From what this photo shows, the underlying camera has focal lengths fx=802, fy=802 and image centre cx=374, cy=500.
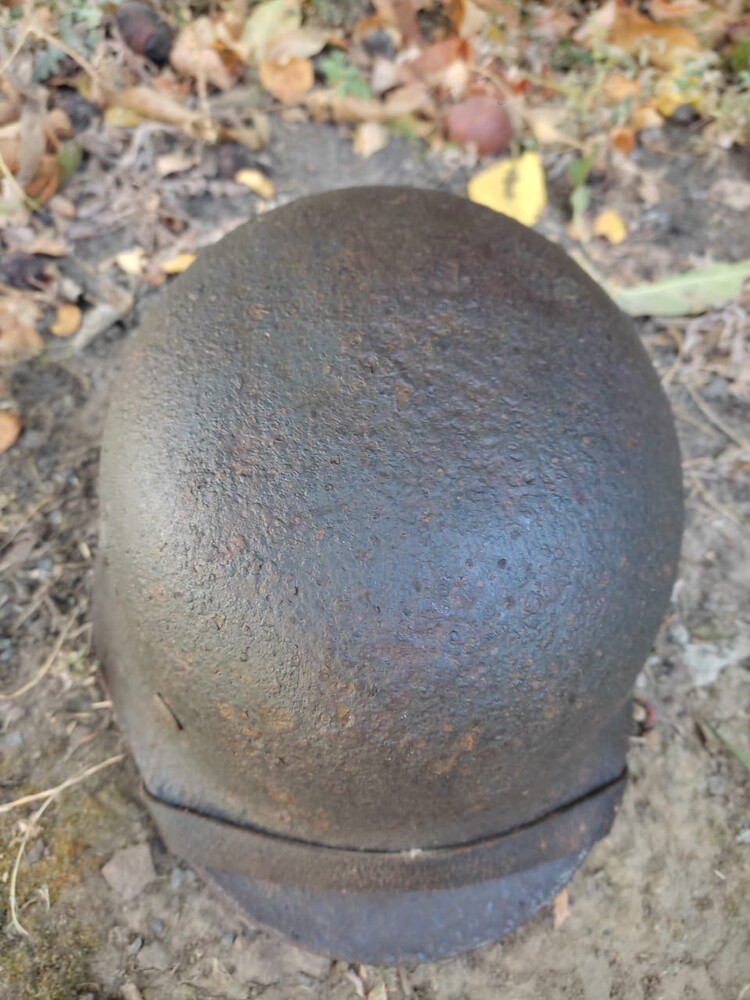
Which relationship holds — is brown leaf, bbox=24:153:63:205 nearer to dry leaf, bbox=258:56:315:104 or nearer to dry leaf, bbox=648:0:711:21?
dry leaf, bbox=258:56:315:104

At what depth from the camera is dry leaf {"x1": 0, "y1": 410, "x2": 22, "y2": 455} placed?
2.26 meters

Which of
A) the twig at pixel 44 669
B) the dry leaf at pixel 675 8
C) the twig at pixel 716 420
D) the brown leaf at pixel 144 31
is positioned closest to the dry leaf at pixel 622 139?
the dry leaf at pixel 675 8

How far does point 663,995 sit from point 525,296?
1572 millimetres

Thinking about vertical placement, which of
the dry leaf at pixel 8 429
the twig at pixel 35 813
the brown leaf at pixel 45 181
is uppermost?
the brown leaf at pixel 45 181

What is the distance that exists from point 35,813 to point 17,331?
136cm

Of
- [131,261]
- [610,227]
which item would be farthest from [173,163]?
[610,227]

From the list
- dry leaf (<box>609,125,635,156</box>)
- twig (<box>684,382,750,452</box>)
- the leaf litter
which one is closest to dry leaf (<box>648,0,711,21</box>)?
the leaf litter

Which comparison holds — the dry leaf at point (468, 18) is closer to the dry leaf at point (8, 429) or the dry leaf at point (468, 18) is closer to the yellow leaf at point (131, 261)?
the yellow leaf at point (131, 261)

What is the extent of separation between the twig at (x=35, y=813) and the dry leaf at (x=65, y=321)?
127 cm

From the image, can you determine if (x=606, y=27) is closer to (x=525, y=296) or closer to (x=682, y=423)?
(x=682, y=423)

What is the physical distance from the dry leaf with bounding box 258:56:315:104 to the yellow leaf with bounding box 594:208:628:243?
114 centimetres

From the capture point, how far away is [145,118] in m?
2.76

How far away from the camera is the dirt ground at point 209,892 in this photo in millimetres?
1771

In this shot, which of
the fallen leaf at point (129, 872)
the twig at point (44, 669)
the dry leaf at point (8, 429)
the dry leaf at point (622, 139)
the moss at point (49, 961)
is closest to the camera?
the moss at point (49, 961)
